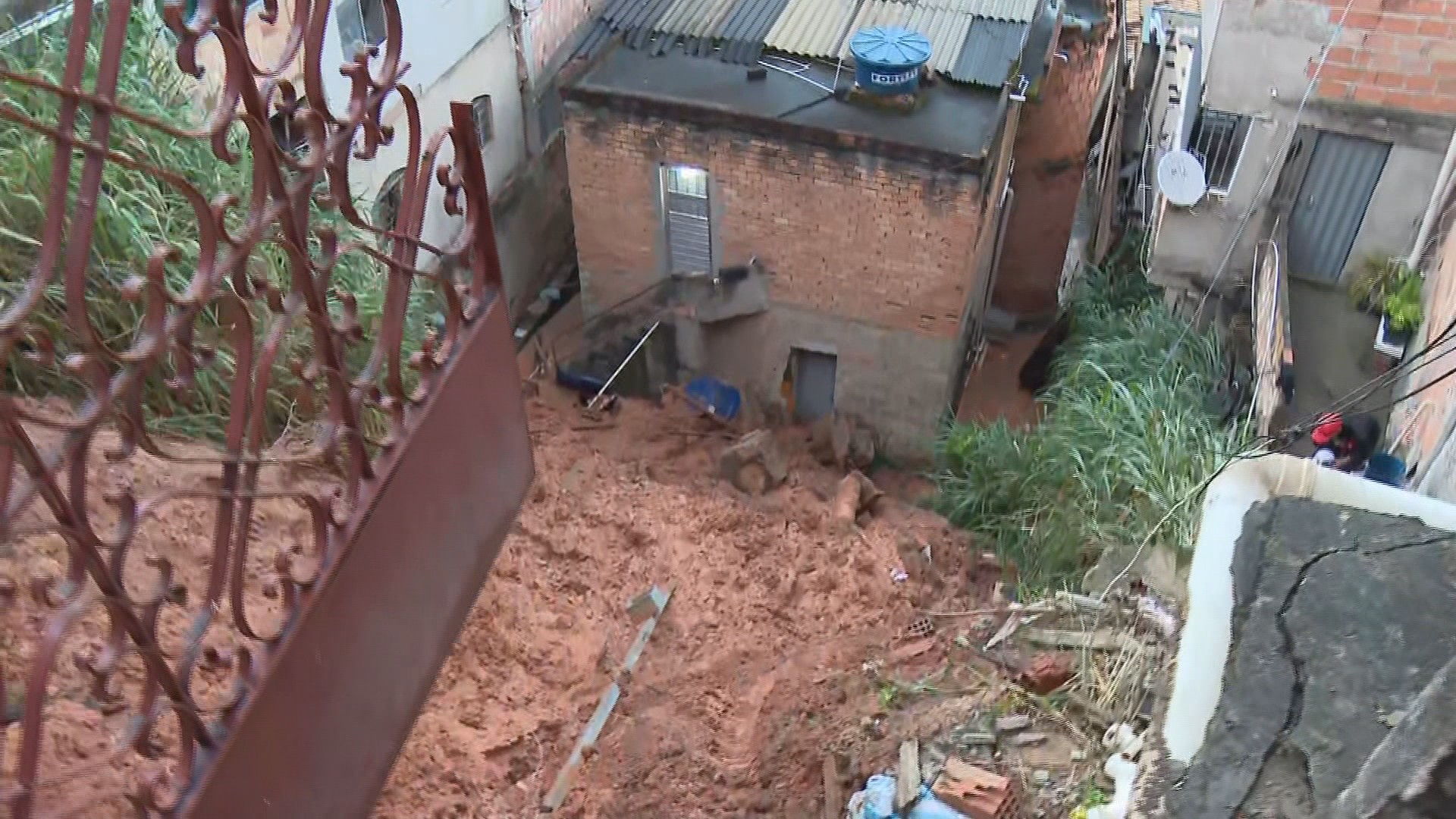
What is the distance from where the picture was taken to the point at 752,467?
29.7 ft

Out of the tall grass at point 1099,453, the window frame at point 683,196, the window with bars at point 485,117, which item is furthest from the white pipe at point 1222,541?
the window with bars at point 485,117

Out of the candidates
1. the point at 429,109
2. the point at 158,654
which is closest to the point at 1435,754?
the point at 158,654

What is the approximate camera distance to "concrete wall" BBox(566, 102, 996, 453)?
9266 mm

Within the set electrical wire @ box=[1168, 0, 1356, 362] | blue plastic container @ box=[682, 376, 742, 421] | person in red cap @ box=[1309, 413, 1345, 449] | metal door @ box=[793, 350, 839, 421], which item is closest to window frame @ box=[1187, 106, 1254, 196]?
electrical wire @ box=[1168, 0, 1356, 362]

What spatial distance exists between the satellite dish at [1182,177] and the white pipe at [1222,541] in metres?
5.31

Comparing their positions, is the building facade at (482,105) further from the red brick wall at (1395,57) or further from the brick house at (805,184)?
the red brick wall at (1395,57)

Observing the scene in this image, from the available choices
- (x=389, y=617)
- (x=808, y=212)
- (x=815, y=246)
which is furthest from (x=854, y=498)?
(x=389, y=617)

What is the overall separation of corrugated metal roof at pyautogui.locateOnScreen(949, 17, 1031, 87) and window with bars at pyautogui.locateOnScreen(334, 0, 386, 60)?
15.8 feet

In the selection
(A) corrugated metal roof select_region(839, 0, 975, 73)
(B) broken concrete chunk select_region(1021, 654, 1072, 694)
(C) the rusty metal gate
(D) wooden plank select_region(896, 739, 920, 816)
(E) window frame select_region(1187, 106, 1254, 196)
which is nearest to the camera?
(C) the rusty metal gate

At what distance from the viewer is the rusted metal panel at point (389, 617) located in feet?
8.12

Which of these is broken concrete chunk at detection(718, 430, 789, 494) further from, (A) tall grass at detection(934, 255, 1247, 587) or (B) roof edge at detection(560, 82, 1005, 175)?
(B) roof edge at detection(560, 82, 1005, 175)

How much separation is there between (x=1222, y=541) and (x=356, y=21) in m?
8.48

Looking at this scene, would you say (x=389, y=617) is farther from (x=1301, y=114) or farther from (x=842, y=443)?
(x=842, y=443)

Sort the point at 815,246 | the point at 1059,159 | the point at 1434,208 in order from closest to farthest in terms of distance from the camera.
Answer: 1. the point at 1434,208
2. the point at 815,246
3. the point at 1059,159
